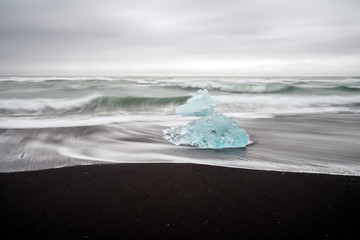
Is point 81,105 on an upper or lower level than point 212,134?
lower

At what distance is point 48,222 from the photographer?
1788mm

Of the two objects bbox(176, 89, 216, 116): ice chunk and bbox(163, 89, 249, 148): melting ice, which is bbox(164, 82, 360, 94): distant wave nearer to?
bbox(176, 89, 216, 116): ice chunk

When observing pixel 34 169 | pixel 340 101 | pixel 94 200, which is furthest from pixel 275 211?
pixel 340 101

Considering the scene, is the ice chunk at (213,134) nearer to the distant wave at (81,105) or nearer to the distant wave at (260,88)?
the distant wave at (81,105)

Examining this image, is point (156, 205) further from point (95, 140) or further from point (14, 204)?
point (95, 140)

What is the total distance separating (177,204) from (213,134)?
2085mm

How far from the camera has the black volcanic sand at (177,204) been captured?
170 cm

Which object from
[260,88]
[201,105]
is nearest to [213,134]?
[201,105]

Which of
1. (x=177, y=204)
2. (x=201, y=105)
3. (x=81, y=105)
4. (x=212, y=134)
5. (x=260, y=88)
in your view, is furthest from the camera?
(x=260, y=88)

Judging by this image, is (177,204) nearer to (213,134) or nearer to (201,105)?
(213,134)

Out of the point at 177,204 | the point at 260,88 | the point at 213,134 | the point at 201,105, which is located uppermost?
the point at 260,88

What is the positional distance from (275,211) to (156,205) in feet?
3.46

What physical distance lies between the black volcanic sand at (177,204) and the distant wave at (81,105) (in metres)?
7.28

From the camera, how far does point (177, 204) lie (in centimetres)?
204
